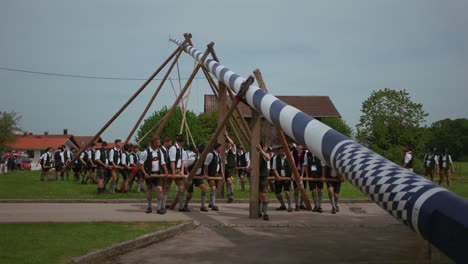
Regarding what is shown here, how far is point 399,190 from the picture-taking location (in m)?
4.11

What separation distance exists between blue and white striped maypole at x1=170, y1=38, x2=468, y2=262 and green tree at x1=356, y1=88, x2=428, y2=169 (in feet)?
174

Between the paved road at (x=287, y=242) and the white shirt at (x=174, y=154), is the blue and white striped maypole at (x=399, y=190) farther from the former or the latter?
the white shirt at (x=174, y=154)

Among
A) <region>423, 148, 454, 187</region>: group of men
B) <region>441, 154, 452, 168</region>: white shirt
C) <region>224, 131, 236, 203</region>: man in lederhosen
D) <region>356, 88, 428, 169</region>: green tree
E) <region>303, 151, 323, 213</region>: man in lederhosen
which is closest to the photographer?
<region>303, 151, 323, 213</region>: man in lederhosen

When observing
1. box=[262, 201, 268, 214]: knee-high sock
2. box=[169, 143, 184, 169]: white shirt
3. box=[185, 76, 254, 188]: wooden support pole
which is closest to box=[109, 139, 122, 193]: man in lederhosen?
box=[169, 143, 184, 169]: white shirt

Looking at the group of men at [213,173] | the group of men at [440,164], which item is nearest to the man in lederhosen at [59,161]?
the group of men at [213,173]

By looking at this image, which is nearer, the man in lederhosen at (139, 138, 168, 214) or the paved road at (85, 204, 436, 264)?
the paved road at (85, 204, 436, 264)

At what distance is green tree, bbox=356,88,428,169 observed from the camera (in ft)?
188

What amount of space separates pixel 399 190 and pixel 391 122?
56.9m

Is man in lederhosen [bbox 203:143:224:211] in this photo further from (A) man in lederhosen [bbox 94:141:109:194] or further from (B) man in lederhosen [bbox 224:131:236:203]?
(A) man in lederhosen [bbox 94:141:109:194]

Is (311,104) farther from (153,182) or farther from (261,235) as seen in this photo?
(261,235)

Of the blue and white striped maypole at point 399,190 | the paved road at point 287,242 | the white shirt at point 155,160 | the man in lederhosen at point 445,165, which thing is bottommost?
the paved road at point 287,242

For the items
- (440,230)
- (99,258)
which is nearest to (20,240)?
(99,258)

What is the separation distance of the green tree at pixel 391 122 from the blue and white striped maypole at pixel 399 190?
174 feet

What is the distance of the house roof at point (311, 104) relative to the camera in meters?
78.8
